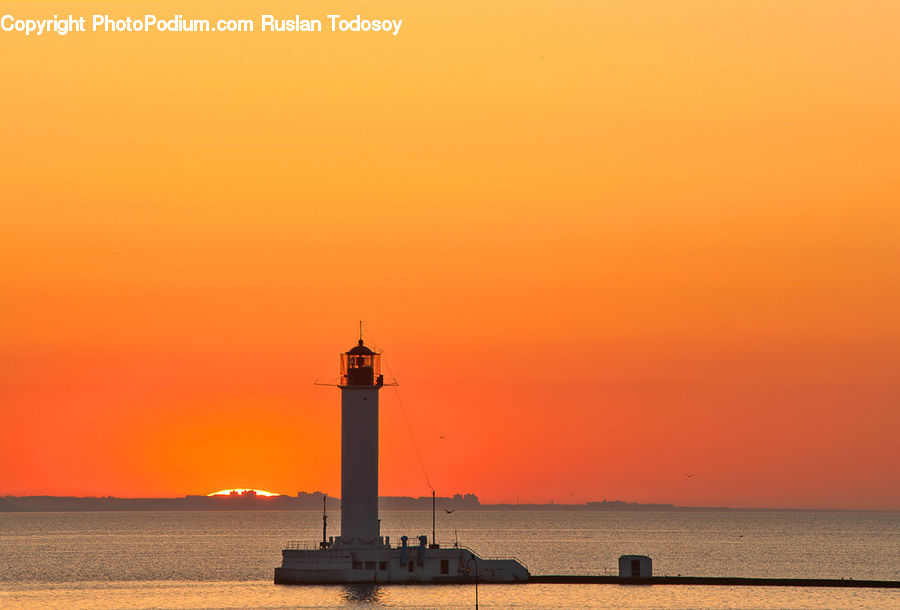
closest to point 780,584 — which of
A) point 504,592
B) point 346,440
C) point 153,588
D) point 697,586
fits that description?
point 697,586

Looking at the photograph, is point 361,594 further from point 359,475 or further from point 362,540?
point 359,475

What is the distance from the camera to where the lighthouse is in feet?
286

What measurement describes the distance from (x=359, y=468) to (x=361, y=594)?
8.80 metres

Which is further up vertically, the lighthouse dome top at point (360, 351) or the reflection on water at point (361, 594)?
the lighthouse dome top at point (360, 351)

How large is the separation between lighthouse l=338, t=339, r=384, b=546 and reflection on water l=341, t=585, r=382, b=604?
3499 mm

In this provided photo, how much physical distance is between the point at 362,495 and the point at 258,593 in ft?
50.7

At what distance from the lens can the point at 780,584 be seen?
9862 cm

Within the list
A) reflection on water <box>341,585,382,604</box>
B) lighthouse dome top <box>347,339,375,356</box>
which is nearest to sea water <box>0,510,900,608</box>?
reflection on water <box>341,585,382,604</box>

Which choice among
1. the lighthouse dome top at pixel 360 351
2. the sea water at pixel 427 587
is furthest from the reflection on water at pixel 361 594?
the lighthouse dome top at pixel 360 351

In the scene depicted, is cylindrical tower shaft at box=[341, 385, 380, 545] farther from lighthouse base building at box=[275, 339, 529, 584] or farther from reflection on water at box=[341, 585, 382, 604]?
reflection on water at box=[341, 585, 382, 604]

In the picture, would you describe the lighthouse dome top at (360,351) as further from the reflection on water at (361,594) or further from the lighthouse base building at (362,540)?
the reflection on water at (361,594)

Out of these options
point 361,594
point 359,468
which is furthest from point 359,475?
point 361,594

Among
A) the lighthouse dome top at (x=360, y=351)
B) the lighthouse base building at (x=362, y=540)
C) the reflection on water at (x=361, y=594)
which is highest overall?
the lighthouse dome top at (x=360, y=351)

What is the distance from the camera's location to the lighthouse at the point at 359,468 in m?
87.2
